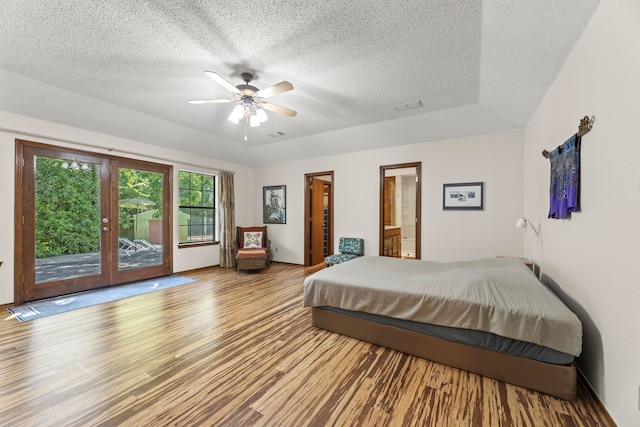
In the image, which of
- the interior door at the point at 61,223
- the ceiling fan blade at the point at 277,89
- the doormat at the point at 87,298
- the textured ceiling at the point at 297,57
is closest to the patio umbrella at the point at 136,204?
the interior door at the point at 61,223

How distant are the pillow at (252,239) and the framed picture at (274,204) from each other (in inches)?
28.8

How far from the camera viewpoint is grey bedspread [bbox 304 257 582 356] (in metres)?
1.72

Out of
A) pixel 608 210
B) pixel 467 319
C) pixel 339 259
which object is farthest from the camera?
pixel 339 259

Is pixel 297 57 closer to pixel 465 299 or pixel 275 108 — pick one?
pixel 275 108

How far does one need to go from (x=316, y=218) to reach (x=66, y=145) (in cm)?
462

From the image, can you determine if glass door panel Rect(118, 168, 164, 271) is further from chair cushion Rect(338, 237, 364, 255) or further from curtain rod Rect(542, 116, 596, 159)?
curtain rod Rect(542, 116, 596, 159)

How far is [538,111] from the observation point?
124 inches

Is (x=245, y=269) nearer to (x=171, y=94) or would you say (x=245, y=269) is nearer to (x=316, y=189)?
(x=316, y=189)

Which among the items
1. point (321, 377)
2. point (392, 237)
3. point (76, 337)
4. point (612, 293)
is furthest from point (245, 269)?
point (612, 293)

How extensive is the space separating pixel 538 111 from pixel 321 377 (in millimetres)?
3861

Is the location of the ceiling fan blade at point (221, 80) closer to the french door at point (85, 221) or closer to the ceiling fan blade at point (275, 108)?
the ceiling fan blade at point (275, 108)

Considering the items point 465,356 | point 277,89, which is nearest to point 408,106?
point 277,89

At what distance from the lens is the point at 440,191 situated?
454 centimetres

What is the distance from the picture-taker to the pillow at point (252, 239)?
5.87 metres
